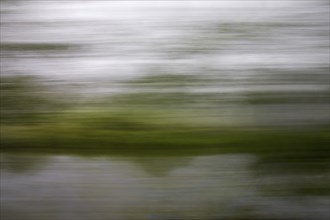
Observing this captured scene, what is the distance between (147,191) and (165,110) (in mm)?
435

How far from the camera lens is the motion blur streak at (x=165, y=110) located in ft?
7.44

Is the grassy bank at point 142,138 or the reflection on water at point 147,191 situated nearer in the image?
the reflection on water at point 147,191

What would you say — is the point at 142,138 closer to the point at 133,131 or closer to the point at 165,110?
the point at 133,131

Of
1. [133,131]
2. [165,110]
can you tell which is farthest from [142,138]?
[165,110]

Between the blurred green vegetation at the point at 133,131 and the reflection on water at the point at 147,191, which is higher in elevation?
the blurred green vegetation at the point at 133,131

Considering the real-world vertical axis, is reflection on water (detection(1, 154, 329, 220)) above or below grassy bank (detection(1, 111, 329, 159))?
below

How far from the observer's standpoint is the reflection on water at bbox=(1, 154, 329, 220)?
7.27 ft

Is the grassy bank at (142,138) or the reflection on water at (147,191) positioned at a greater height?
the grassy bank at (142,138)

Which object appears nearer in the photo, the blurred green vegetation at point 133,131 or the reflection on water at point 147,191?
the reflection on water at point 147,191

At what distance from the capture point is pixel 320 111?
2.40 meters

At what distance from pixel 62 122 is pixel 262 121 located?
1024mm

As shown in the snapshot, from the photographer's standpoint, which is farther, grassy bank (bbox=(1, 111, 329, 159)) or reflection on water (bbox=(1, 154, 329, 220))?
grassy bank (bbox=(1, 111, 329, 159))

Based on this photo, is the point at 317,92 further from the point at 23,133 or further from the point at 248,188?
the point at 23,133

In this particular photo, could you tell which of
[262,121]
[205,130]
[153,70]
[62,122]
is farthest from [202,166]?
[62,122]
